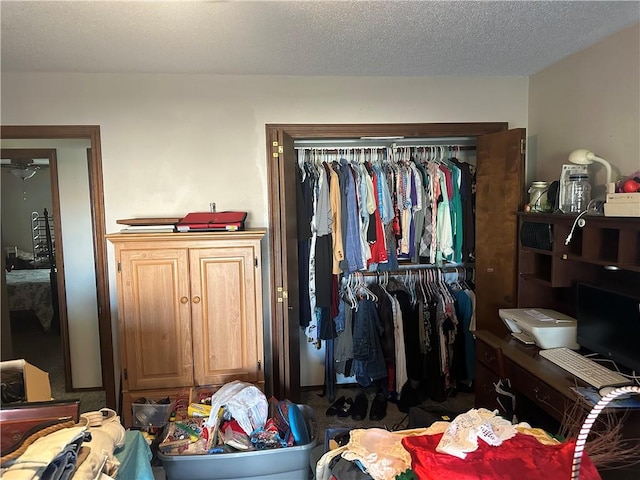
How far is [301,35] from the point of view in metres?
2.05

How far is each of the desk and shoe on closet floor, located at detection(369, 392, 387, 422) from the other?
28.6 inches

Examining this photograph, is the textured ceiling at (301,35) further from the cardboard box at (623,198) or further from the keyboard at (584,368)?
the keyboard at (584,368)

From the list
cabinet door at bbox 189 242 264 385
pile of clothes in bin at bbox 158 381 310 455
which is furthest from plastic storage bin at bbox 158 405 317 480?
cabinet door at bbox 189 242 264 385

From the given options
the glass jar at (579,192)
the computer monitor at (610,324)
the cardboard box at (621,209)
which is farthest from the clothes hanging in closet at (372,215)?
the cardboard box at (621,209)

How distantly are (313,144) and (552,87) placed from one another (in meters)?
1.62

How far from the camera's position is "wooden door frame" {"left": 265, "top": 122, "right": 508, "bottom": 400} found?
2.76m

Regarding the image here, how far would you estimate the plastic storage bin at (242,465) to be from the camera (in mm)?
1524

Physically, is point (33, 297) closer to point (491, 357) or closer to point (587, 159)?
point (491, 357)

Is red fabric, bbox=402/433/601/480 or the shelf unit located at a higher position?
the shelf unit

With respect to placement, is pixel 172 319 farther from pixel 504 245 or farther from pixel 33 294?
pixel 33 294

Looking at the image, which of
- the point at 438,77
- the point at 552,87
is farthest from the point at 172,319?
the point at 552,87

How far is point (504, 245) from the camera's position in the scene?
8.82ft

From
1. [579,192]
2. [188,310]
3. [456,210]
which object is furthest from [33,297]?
[579,192]

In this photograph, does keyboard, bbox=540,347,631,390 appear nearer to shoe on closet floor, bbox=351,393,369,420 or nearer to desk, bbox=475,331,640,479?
desk, bbox=475,331,640,479
